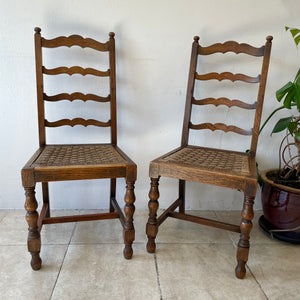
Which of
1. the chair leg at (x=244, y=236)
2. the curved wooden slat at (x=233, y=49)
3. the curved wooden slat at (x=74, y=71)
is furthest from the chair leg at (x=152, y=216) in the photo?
the curved wooden slat at (x=233, y=49)

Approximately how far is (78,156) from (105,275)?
57cm

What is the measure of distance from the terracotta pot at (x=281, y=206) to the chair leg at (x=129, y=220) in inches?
31.5

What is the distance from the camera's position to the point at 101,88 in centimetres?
180

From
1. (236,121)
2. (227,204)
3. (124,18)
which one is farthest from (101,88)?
(227,204)

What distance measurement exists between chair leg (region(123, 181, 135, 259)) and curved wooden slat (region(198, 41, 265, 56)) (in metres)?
0.86

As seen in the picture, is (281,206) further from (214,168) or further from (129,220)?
(129,220)

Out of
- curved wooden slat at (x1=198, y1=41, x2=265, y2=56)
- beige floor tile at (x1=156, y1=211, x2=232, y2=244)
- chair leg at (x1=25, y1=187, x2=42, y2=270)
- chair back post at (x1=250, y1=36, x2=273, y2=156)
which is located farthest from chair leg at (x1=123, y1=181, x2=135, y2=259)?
curved wooden slat at (x1=198, y1=41, x2=265, y2=56)

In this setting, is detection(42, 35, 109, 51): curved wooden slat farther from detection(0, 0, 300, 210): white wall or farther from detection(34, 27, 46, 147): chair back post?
detection(0, 0, 300, 210): white wall

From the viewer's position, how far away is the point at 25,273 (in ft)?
4.32

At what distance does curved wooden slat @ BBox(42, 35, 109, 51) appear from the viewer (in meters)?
1.55

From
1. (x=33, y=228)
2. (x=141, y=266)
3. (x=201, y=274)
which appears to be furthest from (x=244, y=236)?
(x=33, y=228)

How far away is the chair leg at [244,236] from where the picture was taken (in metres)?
1.26

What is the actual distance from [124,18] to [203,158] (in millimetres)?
944

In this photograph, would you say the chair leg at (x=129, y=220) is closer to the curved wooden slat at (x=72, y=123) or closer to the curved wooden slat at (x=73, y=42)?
the curved wooden slat at (x=72, y=123)
